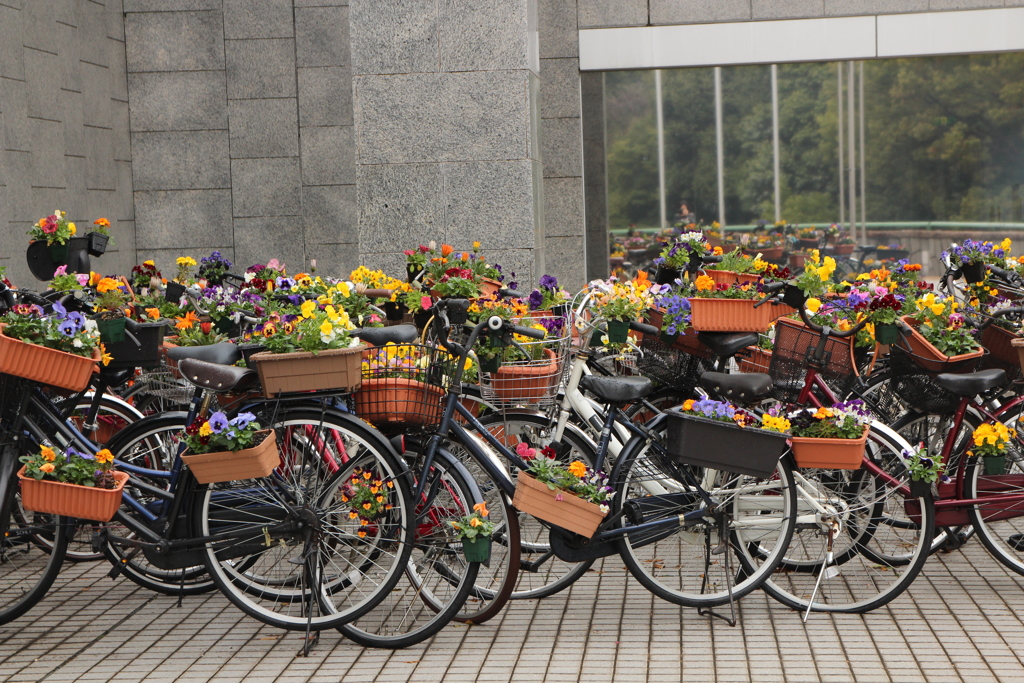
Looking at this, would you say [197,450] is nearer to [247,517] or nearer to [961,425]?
[247,517]

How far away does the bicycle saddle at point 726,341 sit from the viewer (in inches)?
191

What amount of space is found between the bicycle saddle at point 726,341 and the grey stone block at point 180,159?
24.0 feet

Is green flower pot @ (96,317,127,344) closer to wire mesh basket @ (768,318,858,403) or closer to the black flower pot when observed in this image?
the black flower pot

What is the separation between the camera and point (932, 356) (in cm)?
466

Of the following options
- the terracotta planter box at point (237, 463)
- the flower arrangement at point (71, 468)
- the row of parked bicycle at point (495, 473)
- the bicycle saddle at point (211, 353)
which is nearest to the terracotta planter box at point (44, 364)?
the row of parked bicycle at point (495, 473)

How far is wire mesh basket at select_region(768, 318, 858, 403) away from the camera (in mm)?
4648

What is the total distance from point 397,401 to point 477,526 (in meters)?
0.59

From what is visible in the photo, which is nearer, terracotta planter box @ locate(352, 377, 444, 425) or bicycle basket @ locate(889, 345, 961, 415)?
terracotta planter box @ locate(352, 377, 444, 425)

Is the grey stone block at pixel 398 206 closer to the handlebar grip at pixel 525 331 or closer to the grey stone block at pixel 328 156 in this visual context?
the grey stone block at pixel 328 156

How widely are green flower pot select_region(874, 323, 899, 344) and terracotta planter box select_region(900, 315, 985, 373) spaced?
0.12 metres

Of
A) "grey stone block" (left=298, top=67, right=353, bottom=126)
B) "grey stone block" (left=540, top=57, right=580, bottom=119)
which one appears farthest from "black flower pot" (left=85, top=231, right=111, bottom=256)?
"grey stone block" (left=540, top=57, right=580, bottom=119)

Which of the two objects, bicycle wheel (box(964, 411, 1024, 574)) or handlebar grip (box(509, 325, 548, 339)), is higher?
handlebar grip (box(509, 325, 548, 339))

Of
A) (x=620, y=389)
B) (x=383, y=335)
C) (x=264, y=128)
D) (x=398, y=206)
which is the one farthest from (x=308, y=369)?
(x=264, y=128)

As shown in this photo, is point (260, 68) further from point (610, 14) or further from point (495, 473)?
point (495, 473)
